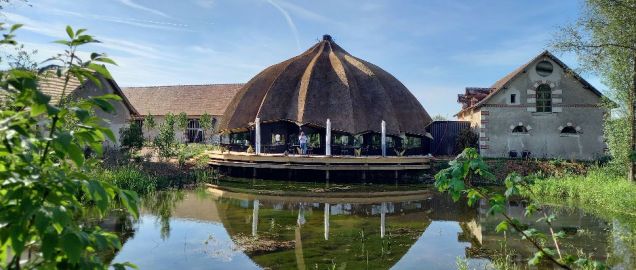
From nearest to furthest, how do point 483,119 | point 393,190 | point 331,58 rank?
point 393,190 < point 483,119 < point 331,58

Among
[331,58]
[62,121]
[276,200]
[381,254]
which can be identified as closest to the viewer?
[62,121]

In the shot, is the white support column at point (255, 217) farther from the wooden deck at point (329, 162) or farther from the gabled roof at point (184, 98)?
the gabled roof at point (184, 98)

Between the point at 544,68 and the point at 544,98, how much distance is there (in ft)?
5.89

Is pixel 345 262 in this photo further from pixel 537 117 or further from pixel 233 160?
pixel 537 117

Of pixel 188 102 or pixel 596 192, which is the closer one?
pixel 596 192

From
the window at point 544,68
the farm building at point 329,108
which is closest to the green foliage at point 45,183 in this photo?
the farm building at point 329,108

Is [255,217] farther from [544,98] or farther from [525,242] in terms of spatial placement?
[544,98]

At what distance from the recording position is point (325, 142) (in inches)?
1178

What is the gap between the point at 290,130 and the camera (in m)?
30.0

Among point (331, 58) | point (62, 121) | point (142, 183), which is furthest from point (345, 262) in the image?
point (331, 58)

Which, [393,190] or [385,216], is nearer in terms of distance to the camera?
[385,216]

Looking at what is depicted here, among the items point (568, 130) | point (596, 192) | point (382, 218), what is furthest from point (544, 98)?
point (382, 218)

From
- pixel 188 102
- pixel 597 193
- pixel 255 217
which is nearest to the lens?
pixel 255 217

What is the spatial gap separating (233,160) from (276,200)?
867 cm
